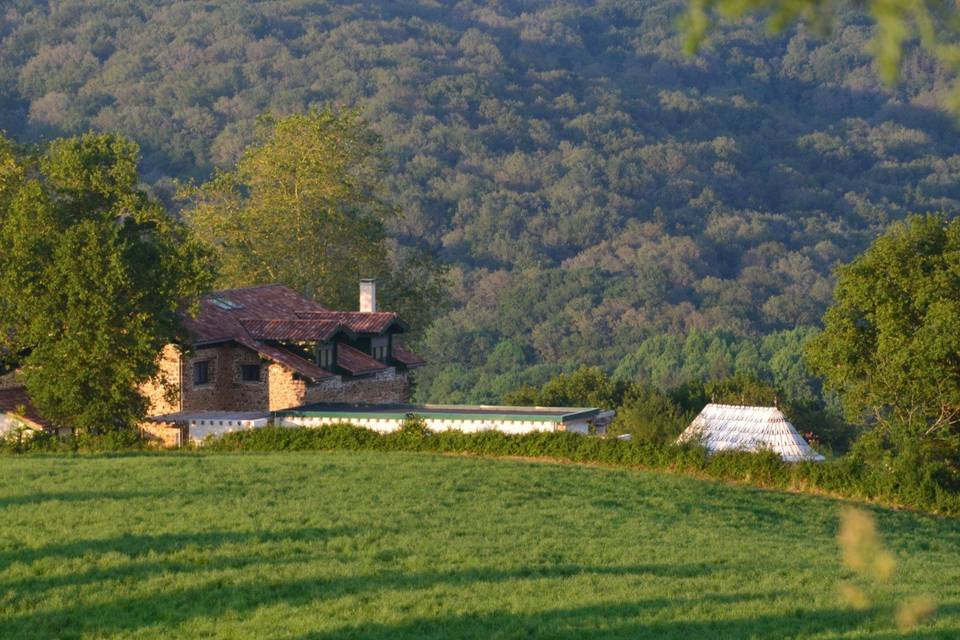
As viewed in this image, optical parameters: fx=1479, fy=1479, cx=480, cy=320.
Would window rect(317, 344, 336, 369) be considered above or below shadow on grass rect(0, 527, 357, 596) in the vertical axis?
above

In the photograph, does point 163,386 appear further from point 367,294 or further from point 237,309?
point 367,294

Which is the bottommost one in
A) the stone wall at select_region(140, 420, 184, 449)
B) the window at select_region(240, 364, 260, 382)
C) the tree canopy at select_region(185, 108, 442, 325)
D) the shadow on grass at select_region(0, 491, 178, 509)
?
the shadow on grass at select_region(0, 491, 178, 509)

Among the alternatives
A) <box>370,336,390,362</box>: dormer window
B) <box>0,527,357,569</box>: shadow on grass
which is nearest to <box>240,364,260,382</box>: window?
<box>370,336,390,362</box>: dormer window

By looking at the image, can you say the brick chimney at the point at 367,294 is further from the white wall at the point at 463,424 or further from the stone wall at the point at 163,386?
the white wall at the point at 463,424

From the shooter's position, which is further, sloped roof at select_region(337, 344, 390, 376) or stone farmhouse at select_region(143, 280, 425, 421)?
sloped roof at select_region(337, 344, 390, 376)

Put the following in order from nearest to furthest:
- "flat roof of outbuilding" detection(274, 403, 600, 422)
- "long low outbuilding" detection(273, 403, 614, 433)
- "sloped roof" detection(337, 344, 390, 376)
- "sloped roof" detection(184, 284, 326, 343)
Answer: "long low outbuilding" detection(273, 403, 614, 433)
"flat roof of outbuilding" detection(274, 403, 600, 422)
"sloped roof" detection(184, 284, 326, 343)
"sloped roof" detection(337, 344, 390, 376)

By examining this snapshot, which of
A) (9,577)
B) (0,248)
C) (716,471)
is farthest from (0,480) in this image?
(716,471)

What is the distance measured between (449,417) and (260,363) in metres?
7.50

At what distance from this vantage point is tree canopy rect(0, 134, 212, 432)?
139 feet

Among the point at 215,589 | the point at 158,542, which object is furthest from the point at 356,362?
the point at 215,589

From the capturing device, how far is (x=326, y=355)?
50.2 metres

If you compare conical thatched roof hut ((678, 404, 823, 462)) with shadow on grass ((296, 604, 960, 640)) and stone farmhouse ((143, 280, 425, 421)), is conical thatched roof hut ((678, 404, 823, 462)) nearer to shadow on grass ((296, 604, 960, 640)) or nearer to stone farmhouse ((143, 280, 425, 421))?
stone farmhouse ((143, 280, 425, 421))

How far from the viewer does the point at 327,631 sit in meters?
18.5

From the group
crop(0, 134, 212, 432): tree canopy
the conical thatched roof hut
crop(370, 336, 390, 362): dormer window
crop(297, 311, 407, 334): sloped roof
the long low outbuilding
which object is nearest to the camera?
crop(0, 134, 212, 432): tree canopy
